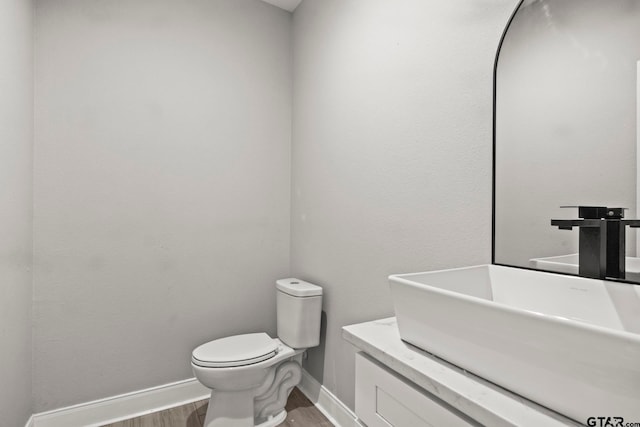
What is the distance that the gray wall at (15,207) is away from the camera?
1.39m

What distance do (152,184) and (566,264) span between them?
2.00 m

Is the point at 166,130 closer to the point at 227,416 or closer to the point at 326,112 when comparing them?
the point at 326,112

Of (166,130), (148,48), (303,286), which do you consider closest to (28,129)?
(166,130)

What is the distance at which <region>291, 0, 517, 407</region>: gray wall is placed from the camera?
1.19 metres

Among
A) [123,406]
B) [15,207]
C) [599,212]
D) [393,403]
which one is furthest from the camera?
[123,406]

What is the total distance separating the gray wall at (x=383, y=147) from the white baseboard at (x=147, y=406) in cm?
10

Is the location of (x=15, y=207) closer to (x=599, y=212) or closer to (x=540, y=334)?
(x=540, y=334)

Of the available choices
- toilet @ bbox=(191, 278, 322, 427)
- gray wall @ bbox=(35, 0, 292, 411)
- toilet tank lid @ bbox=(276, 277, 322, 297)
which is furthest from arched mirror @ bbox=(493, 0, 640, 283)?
gray wall @ bbox=(35, 0, 292, 411)

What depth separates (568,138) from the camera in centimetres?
95

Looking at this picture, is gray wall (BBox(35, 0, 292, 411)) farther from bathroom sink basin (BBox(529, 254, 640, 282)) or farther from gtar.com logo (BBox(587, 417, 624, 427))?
gtar.com logo (BBox(587, 417, 624, 427))

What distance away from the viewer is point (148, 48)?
1.99m

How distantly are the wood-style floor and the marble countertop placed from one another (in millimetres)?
1303

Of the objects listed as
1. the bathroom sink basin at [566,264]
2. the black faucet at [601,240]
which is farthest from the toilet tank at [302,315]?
the black faucet at [601,240]

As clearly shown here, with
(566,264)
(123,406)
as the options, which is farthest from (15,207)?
(566,264)
